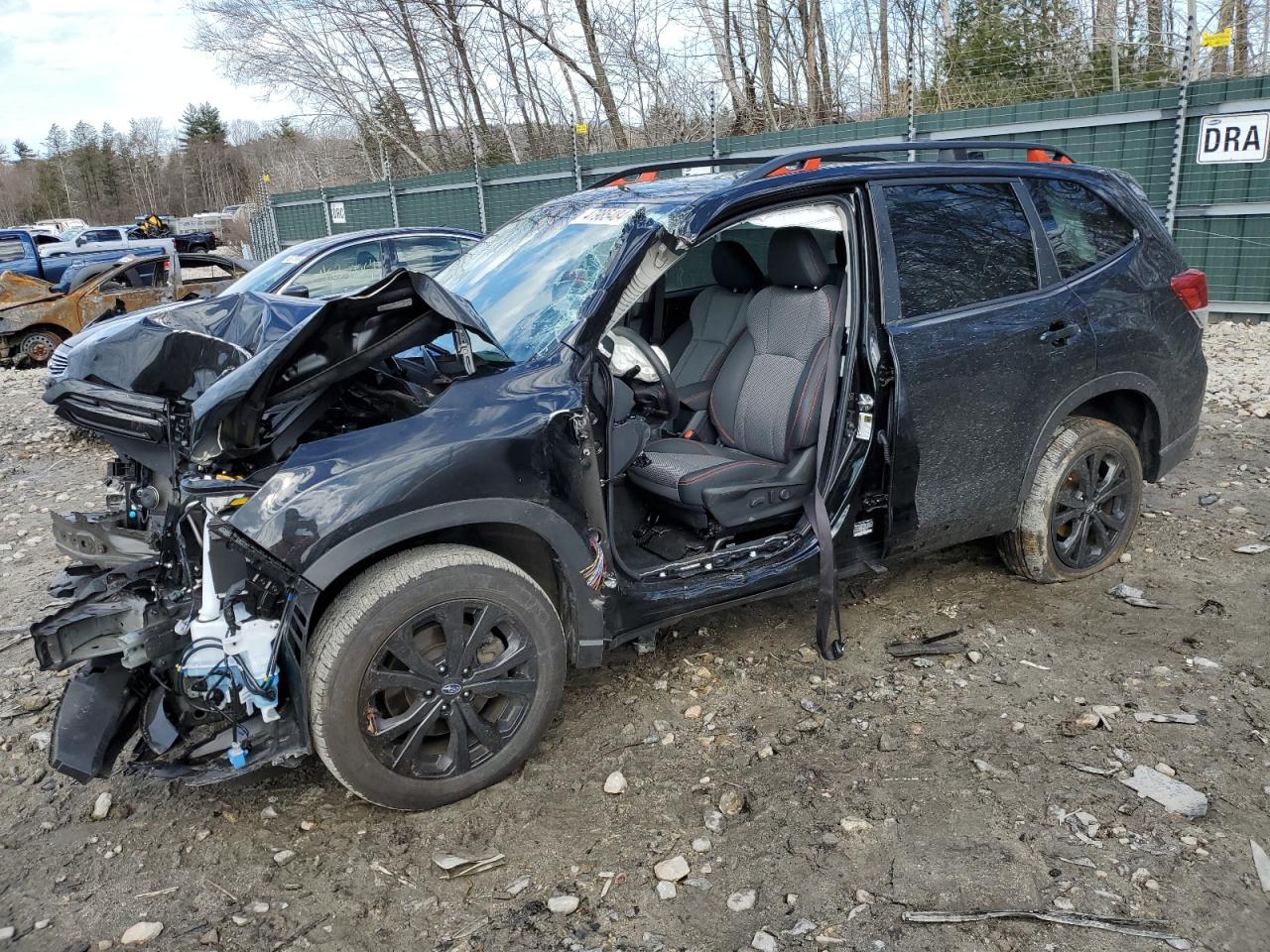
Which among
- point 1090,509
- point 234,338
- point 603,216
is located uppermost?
point 603,216

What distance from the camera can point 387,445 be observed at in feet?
8.87

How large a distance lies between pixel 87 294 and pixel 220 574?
12591mm

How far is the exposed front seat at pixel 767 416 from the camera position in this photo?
3752 mm

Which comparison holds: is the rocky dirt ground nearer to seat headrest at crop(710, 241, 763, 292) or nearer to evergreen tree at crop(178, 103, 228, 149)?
seat headrest at crop(710, 241, 763, 292)

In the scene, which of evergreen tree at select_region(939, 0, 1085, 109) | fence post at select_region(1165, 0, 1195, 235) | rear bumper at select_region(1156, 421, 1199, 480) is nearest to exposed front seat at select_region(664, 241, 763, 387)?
rear bumper at select_region(1156, 421, 1199, 480)

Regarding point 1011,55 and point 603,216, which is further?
point 1011,55

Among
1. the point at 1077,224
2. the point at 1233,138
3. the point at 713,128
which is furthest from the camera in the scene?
the point at 713,128

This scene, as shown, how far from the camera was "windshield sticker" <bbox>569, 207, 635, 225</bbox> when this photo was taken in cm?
355

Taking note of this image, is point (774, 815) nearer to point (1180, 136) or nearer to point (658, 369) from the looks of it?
point (658, 369)

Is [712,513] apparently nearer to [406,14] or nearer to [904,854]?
[904,854]

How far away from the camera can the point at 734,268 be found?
4438mm

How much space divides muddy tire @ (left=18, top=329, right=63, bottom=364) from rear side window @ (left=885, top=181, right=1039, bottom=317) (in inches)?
504

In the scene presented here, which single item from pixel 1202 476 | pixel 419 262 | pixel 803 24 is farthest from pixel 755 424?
pixel 803 24

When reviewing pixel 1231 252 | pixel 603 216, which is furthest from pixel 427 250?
pixel 1231 252
